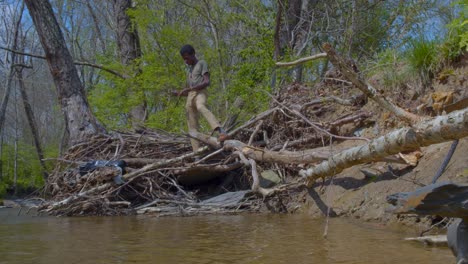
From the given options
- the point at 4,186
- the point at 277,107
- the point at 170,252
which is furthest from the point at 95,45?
the point at 170,252

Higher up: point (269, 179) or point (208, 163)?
point (208, 163)

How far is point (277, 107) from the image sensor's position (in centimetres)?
809

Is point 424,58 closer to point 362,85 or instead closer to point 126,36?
point 362,85

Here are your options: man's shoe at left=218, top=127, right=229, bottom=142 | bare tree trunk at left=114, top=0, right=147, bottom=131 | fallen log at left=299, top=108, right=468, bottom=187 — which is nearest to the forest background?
bare tree trunk at left=114, top=0, right=147, bottom=131

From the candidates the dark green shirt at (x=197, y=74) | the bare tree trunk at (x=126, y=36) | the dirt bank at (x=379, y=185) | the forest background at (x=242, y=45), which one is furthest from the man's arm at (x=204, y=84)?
the bare tree trunk at (x=126, y=36)

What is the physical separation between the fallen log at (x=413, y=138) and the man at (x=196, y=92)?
299 centimetres

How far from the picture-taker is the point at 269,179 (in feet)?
25.0

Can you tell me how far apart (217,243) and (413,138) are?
186cm

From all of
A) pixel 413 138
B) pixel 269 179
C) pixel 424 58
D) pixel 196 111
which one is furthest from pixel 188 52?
pixel 413 138

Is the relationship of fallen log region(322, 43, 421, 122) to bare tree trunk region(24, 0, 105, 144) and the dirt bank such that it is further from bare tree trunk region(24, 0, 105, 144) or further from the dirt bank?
bare tree trunk region(24, 0, 105, 144)

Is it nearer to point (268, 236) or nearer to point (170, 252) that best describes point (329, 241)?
point (268, 236)

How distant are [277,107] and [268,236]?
12.7 ft

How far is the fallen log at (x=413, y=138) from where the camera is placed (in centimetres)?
306

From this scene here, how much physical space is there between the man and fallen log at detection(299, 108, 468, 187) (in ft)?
9.81
